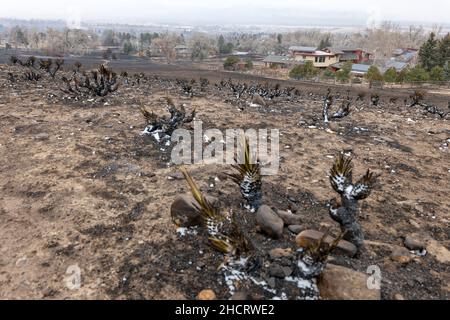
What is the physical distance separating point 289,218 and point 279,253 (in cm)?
93

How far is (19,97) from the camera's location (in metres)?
12.4

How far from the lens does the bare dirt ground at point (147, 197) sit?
4.17 metres

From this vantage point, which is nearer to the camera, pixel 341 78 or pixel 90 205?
pixel 90 205

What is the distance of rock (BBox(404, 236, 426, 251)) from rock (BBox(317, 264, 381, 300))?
1433 millimetres

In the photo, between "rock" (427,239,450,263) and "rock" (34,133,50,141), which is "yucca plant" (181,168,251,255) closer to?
"rock" (427,239,450,263)

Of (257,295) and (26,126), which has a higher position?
(26,126)

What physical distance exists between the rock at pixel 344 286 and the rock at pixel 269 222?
979 millimetres

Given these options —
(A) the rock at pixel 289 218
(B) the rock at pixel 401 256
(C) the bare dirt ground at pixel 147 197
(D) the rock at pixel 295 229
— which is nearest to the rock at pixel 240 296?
(C) the bare dirt ground at pixel 147 197

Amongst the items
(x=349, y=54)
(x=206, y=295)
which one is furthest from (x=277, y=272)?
(x=349, y=54)

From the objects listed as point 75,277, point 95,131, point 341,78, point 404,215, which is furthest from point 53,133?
point 341,78

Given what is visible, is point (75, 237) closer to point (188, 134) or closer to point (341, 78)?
point (188, 134)

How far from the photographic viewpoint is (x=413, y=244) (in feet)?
16.1

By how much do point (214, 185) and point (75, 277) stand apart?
117 inches

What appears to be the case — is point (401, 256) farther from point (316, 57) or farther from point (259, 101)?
point (316, 57)
